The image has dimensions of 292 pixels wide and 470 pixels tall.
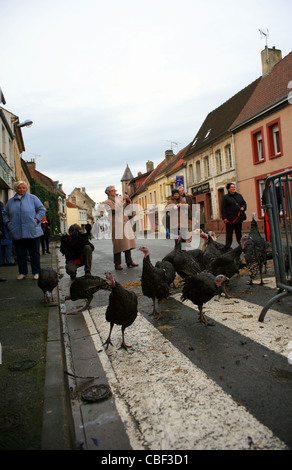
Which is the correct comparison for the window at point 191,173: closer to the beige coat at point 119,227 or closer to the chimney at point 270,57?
the chimney at point 270,57

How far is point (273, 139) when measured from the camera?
75.6 ft

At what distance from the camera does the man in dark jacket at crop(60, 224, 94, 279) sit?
7.28 m

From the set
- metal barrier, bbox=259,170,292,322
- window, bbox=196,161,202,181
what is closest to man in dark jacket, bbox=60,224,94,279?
A: metal barrier, bbox=259,170,292,322

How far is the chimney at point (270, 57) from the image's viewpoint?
2625 centimetres

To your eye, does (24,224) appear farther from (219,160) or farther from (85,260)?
(219,160)

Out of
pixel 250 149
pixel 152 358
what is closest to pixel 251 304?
pixel 152 358

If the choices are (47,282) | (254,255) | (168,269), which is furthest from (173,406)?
(254,255)

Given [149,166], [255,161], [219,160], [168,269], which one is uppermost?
[149,166]

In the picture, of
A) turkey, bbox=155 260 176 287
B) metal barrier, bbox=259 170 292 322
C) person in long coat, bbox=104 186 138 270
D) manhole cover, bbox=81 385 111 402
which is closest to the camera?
manhole cover, bbox=81 385 111 402

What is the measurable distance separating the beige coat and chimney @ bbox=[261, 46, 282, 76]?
872 inches

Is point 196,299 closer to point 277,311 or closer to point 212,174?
point 277,311

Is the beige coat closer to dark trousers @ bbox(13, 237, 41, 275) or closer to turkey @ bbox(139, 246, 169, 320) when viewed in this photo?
dark trousers @ bbox(13, 237, 41, 275)

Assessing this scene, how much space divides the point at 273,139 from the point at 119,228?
56.2 ft

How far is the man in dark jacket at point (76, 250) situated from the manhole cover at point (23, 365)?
4.13 metres
